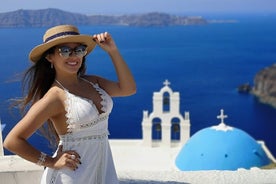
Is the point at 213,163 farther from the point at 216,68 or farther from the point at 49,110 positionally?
the point at 216,68

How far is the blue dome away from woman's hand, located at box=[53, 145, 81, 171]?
10.0 m

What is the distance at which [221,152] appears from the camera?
1212 centimetres

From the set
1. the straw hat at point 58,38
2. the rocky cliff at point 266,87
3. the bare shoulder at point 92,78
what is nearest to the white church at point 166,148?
the bare shoulder at point 92,78

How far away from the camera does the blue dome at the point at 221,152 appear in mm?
11922

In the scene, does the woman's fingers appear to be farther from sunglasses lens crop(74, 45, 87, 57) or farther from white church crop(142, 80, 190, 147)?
white church crop(142, 80, 190, 147)

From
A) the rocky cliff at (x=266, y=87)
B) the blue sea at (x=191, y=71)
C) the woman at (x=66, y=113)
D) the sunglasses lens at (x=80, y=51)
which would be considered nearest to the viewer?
the woman at (x=66, y=113)

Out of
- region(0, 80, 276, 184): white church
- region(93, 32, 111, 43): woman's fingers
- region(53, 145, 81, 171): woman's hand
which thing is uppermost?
region(93, 32, 111, 43): woman's fingers

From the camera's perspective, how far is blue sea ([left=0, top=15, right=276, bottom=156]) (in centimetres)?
3453

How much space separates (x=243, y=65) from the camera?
61.9 metres

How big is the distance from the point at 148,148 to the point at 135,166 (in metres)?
2.18

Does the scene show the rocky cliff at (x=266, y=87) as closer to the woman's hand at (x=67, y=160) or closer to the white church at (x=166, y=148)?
the white church at (x=166, y=148)

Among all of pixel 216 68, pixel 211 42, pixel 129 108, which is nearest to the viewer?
pixel 129 108

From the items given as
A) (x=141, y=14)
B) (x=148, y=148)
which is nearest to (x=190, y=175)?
(x=148, y=148)

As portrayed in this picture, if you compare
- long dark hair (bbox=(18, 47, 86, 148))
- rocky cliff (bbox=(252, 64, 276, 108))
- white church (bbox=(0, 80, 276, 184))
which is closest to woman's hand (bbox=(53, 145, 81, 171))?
long dark hair (bbox=(18, 47, 86, 148))
